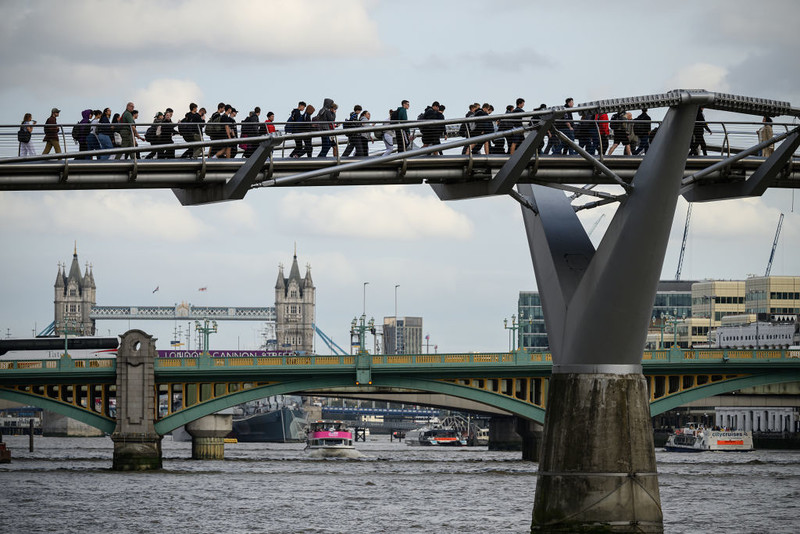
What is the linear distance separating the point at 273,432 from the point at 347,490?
4934 inches

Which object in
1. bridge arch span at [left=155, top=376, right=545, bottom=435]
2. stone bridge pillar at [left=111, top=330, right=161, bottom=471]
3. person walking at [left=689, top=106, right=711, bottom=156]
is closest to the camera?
person walking at [left=689, top=106, right=711, bottom=156]

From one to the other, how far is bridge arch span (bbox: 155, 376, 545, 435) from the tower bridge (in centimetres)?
5136

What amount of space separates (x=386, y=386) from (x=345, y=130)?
5838cm

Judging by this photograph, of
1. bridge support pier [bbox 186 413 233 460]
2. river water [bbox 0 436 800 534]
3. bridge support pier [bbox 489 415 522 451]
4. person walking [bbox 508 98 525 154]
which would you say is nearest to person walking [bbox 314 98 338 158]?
person walking [bbox 508 98 525 154]

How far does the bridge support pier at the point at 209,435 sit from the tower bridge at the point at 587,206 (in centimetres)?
7285

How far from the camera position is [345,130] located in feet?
118

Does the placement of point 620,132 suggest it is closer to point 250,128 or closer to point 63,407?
point 250,128

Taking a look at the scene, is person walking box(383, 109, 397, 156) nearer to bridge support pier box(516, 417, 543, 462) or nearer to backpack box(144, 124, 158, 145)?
backpack box(144, 124, 158, 145)

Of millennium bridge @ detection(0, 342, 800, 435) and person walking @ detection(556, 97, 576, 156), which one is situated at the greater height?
person walking @ detection(556, 97, 576, 156)

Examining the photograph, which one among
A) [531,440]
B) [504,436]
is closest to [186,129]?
[531,440]

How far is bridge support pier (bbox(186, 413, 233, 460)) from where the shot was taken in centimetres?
11075

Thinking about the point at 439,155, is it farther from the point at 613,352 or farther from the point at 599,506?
the point at 599,506

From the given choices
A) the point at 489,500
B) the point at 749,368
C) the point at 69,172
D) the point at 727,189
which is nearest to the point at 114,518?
the point at 489,500

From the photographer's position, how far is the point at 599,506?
3703cm
